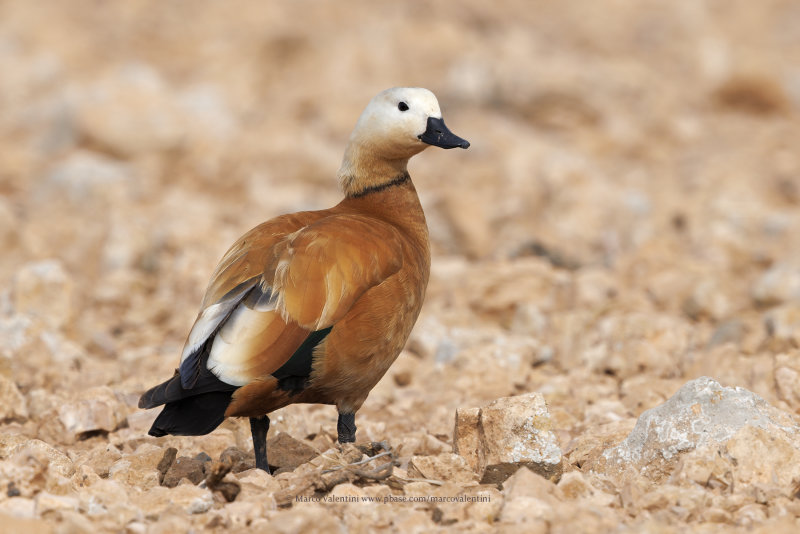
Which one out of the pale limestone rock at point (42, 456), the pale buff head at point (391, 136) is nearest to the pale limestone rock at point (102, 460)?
the pale limestone rock at point (42, 456)

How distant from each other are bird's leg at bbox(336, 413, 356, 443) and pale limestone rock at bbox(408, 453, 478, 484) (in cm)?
72

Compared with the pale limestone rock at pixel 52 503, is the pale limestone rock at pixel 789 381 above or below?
below

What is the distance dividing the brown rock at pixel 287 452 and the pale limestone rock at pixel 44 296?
328 centimetres

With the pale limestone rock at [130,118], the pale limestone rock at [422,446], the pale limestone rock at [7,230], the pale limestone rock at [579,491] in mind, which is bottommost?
the pale limestone rock at [422,446]

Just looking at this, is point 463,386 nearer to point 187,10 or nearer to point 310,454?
point 310,454

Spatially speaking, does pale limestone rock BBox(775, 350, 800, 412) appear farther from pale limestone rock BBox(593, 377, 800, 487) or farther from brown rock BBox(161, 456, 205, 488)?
brown rock BBox(161, 456, 205, 488)

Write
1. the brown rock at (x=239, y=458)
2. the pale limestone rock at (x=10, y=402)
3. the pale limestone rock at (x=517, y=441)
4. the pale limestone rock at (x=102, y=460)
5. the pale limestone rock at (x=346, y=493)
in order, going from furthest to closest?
the pale limestone rock at (x=10, y=402) < the brown rock at (x=239, y=458) < the pale limestone rock at (x=102, y=460) < the pale limestone rock at (x=517, y=441) < the pale limestone rock at (x=346, y=493)

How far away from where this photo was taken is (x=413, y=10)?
747 inches

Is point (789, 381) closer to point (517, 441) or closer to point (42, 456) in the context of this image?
point (517, 441)

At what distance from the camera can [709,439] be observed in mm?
4691

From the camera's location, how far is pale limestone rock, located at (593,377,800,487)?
14.8 feet

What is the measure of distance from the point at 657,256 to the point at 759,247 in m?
1.08

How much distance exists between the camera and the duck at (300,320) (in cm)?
470

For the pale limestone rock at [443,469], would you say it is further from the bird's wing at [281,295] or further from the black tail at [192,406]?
the black tail at [192,406]
